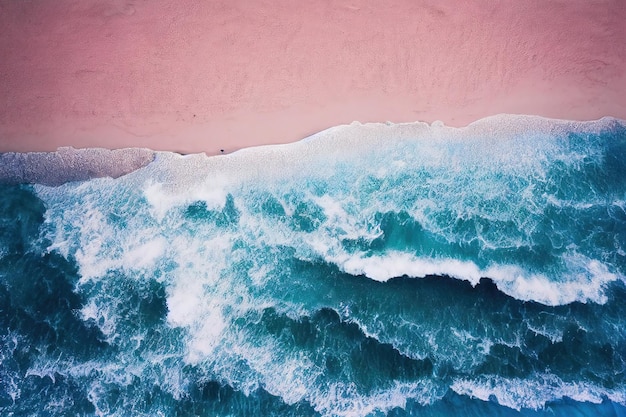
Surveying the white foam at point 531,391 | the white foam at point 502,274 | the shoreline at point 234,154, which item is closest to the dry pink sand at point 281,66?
the shoreline at point 234,154

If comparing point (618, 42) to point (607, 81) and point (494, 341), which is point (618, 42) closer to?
point (607, 81)

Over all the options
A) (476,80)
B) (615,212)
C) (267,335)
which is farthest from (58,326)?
(615,212)

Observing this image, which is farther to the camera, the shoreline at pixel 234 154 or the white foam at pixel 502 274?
the shoreline at pixel 234 154

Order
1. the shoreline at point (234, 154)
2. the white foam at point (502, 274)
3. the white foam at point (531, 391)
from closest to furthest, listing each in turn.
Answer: the white foam at point (531, 391) < the white foam at point (502, 274) < the shoreline at point (234, 154)

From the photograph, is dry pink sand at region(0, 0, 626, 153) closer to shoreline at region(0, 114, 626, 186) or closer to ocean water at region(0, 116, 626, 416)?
shoreline at region(0, 114, 626, 186)

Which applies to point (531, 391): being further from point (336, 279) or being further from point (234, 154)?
point (234, 154)

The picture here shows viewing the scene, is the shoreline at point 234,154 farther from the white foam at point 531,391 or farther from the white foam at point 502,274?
the white foam at point 531,391

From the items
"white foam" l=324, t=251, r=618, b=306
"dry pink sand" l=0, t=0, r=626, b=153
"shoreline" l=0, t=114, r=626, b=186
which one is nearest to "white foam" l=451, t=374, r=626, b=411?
"white foam" l=324, t=251, r=618, b=306

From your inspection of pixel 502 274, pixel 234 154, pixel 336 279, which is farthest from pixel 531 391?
pixel 234 154
